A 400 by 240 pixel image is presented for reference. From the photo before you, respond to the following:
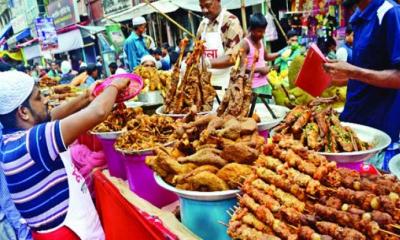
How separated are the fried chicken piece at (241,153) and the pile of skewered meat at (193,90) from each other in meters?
1.15

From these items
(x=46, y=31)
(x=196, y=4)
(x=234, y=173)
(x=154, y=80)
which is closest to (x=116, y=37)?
(x=46, y=31)

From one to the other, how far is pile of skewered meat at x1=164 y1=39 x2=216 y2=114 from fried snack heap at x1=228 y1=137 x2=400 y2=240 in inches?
53.0

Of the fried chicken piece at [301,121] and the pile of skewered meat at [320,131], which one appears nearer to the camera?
the pile of skewered meat at [320,131]

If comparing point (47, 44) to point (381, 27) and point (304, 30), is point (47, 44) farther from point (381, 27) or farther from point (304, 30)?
point (381, 27)

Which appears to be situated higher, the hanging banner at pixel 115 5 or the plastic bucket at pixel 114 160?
the hanging banner at pixel 115 5

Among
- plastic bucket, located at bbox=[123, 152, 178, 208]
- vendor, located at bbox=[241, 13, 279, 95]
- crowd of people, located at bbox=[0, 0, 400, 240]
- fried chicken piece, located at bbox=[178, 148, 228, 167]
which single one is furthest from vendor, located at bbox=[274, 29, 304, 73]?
fried chicken piece, located at bbox=[178, 148, 228, 167]

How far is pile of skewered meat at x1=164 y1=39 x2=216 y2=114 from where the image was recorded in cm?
306

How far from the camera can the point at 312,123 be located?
2.04m

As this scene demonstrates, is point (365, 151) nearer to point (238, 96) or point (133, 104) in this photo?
point (238, 96)

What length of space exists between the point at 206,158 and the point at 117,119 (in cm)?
140

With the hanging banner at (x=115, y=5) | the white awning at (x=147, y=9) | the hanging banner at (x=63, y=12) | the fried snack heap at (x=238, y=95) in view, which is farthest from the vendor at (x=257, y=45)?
the hanging banner at (x=63, y=12)

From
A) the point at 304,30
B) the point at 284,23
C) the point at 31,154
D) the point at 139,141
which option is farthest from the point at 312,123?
the point at 284,23

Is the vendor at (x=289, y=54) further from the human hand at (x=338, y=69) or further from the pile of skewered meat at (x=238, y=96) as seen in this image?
the human hand at (x=338, y=69)

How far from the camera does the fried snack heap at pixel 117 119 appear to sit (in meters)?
2.99
